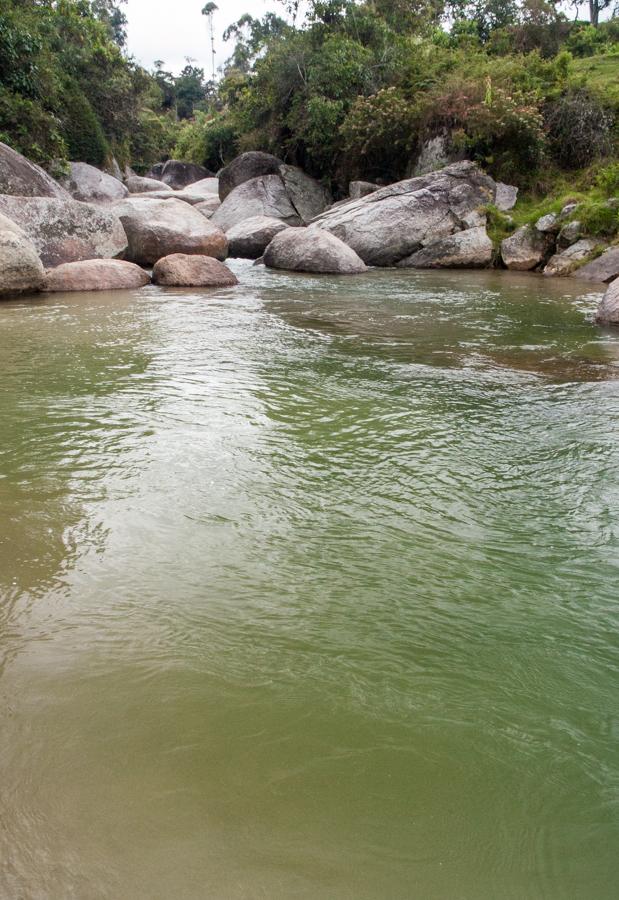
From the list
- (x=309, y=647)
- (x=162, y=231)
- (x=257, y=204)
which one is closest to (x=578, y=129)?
(x=257, y=204)

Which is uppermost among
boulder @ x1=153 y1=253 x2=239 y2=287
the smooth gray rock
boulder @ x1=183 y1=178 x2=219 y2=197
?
boulder @ x1=183 y1=178 x2=219 y2=197

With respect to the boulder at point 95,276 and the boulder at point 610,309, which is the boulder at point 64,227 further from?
the boulder at point 610,309

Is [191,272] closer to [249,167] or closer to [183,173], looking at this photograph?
[249,167]

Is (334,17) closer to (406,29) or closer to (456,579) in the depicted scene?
(406,29)

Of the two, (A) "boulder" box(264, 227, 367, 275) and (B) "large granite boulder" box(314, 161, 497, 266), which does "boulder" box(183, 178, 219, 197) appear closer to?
(B) "large granite boulder" box(314, 161, 497, 266)

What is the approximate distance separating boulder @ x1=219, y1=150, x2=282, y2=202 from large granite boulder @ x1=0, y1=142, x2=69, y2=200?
404 inches

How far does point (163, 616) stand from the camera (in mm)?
2328

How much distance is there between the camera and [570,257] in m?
14.5

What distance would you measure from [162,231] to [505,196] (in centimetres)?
994

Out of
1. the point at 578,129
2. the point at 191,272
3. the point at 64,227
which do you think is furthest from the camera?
the point at 578,129

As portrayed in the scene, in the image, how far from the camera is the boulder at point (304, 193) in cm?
2242

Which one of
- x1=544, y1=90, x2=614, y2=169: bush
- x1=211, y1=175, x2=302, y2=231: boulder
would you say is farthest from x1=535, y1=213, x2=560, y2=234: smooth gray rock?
x1=211, y1=175, x2=302, y2=231: boulder

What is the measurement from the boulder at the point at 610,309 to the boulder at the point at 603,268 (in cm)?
484

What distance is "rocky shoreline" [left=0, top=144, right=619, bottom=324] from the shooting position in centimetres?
1141
